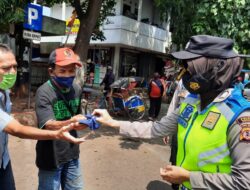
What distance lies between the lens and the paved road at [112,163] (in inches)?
195

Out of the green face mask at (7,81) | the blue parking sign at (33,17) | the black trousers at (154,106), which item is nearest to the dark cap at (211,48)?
the green face mask at (7,81)

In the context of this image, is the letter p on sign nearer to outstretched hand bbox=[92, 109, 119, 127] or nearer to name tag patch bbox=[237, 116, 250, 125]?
outstretched hand bbox=[92, 109, 119, 127]

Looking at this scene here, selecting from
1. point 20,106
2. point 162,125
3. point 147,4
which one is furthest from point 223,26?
point 147,4

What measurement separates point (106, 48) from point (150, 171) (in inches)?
656

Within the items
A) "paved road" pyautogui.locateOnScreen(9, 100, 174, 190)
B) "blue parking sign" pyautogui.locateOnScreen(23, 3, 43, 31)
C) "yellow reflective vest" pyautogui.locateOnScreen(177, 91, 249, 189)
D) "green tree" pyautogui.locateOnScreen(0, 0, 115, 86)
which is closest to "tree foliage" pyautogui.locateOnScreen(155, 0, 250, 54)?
"paved road" pyautogui.locateOnScreen(9, 100, 174, 190)

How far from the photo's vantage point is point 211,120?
168cm

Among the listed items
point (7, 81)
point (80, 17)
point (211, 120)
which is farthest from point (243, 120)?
point (80, 17)

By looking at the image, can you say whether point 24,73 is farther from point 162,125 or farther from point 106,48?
point 162,125

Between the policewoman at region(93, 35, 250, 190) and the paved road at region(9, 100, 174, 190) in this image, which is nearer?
the policewoman at region(93, 35, 250, 190)

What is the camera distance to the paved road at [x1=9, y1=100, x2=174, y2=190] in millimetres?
4961

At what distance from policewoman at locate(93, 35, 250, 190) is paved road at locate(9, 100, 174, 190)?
324 cm

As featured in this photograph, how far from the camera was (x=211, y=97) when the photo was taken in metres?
1.84

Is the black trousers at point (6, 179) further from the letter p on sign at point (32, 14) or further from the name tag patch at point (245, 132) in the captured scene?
the letter p on sign at point (32, 14)

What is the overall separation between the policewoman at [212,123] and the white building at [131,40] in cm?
1684
